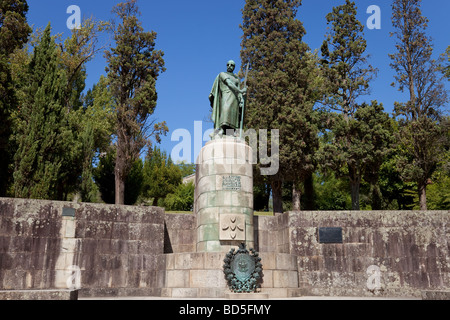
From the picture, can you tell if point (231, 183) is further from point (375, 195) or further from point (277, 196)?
point (375, 195)

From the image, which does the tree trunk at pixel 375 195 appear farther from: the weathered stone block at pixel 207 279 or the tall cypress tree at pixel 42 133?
the tall cypress tree at pixel 42 133

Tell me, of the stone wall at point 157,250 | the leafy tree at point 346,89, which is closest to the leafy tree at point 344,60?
the leafy tree at point 346,89

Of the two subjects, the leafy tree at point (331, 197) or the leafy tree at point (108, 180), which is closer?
the leafy tree at point (108, 180)

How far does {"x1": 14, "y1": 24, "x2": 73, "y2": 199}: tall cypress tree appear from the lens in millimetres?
18500

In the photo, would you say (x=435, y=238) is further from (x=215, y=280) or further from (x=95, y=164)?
(x=95, y=164)

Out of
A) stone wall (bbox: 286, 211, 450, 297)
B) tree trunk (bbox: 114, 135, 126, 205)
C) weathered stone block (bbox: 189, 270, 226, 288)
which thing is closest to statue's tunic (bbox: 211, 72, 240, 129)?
stone wall (bbox: 286, 211, 450, 297)

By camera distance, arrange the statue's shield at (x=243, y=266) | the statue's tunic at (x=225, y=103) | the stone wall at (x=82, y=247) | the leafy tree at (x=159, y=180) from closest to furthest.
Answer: the statue's shield at (x=243, y=266), the stone wall at (x=82, y=247), the statue's tunic at (x=225, y=103), the leafy tree at (x=159, y=180)

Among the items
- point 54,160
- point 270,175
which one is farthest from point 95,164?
point 270,175

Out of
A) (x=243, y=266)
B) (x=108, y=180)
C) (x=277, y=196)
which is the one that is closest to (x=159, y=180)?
(x=108, y=180)

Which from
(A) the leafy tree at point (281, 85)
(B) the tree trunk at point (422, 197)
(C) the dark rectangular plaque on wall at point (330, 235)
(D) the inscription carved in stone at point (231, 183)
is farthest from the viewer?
(A) the leafy tree at point (281, 85)

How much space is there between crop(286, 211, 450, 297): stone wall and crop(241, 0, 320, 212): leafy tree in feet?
41.2

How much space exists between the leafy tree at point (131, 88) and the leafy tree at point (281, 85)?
6674 millimetres

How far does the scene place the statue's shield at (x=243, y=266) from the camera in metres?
9.20

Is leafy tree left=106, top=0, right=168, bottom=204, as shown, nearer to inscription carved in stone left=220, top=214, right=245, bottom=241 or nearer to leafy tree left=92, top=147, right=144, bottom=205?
leafy tree left=92, top=147, right=144, bottom=205
